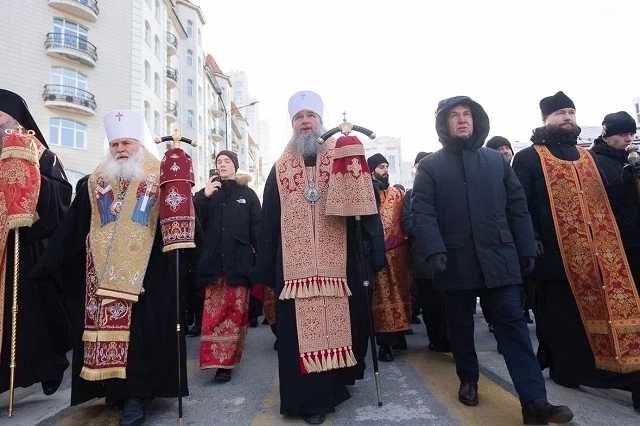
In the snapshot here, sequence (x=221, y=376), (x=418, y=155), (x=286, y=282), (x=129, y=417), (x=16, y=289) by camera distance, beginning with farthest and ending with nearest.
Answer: (x=418, y=155)
(x=221, y=376)
(x=16, y=289)
(x=286, y=282)
(x=129, y=417)

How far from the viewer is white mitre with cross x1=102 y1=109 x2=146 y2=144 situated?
3766mm

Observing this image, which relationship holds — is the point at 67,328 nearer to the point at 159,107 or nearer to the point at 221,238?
the point at 221,238

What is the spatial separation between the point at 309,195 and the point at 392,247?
76.0 inches

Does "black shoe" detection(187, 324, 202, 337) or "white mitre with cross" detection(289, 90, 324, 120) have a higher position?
"white mitre with cross" detection(289, 90, 324, 120)

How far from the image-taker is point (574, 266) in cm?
347

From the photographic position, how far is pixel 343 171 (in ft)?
11.3

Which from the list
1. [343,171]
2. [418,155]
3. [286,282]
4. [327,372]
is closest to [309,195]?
[343,171]

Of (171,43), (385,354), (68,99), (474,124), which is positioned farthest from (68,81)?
(474,124)

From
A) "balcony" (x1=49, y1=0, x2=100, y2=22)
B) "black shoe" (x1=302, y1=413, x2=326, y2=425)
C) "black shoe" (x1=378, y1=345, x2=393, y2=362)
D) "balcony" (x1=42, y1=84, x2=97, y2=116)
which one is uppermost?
"balcony" (x1=49, y1=0, x2=100, y2=22)

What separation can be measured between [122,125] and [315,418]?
272 cm

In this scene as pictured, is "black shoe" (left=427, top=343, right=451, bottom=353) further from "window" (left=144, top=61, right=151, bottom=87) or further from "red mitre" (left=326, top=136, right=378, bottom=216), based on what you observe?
"window" (left=144, top=61, right=151, bottom=87)

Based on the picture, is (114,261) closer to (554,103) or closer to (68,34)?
(554,103)

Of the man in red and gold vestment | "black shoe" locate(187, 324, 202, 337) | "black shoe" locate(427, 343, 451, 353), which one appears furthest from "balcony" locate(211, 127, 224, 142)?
"black shoe" locate(427, 343, 451, 353)

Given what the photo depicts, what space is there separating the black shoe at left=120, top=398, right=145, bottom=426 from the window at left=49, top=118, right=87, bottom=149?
22.7 meters
